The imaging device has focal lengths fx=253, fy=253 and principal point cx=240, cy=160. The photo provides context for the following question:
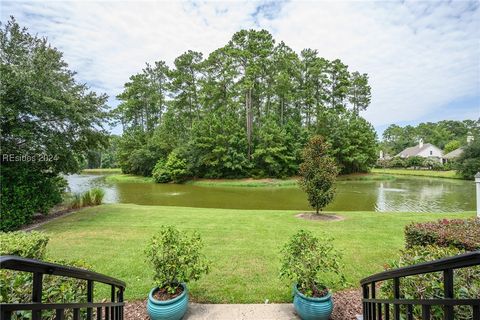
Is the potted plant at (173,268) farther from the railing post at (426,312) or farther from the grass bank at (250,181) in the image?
the grass bank at (250,181)

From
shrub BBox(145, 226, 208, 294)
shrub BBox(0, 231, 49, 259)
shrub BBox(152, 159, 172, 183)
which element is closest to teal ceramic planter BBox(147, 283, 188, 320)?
shrub BBox(145, 226, 208, 294)

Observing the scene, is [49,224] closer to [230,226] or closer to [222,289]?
[230,226]

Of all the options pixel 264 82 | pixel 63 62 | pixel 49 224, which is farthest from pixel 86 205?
pixel 264 82

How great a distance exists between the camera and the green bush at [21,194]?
665 centimetres

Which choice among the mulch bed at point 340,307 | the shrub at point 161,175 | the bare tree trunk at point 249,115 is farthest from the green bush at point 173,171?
the mulch bed at point 340,307

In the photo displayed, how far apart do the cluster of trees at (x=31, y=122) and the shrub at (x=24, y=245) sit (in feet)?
13.7

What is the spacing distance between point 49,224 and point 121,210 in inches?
85.8

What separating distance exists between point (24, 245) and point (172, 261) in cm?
205

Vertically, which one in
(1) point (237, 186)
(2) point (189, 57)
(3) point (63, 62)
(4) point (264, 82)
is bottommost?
(1) point (237, 186)

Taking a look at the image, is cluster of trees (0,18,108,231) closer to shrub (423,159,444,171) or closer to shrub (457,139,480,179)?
shrub (457,139,480,179)

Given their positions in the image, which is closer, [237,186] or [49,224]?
[49,224]

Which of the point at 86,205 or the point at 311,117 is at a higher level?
the point at 311,117

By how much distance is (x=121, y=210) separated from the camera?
8992mm

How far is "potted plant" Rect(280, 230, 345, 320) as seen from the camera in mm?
2777
